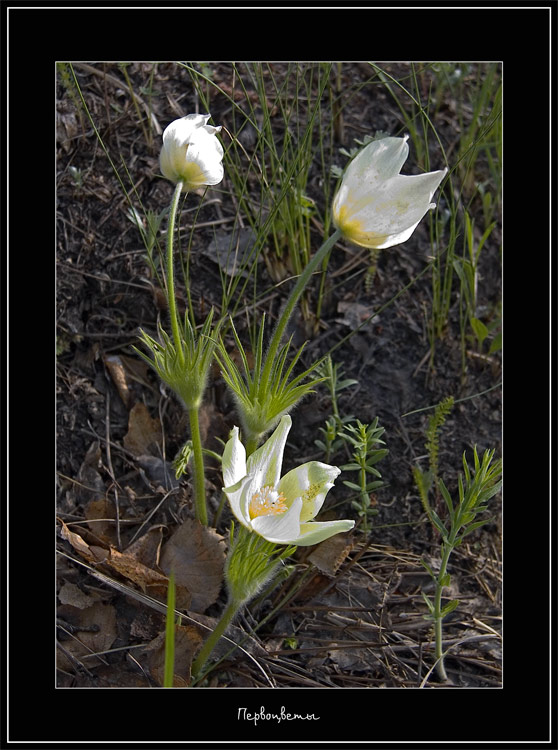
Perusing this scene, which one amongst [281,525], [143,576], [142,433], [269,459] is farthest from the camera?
[142,433]

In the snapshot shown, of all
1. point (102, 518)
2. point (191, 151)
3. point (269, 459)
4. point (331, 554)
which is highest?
point (191, 151)

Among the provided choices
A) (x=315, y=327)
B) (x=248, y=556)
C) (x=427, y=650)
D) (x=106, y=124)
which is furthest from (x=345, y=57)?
(x=427, y=650)

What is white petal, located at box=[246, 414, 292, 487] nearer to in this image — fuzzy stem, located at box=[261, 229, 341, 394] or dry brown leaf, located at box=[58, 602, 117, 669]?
fuzzy stem, located at box=[261, 229, 341, 394]

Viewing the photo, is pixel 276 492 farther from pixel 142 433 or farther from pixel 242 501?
pixel 142 433

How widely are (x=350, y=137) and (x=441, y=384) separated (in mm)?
1140

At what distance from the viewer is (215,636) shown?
1919 millimetres

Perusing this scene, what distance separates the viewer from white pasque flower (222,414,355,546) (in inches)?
64.0

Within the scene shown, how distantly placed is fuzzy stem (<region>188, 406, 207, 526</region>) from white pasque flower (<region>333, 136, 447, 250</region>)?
0.77 metres

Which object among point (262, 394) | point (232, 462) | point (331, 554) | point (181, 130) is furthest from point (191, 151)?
point (331, 554)

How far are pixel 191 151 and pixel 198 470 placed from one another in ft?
3.17

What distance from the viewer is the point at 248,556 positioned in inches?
69.6

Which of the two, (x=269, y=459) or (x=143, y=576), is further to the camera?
(x=143, y=576)

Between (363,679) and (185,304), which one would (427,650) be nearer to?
(363,679)

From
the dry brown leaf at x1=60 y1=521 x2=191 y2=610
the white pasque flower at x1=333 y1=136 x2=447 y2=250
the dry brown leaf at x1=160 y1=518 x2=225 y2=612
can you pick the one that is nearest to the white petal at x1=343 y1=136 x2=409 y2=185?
the white pasque flower at x1=333 y1=136 x2=447 y2=250
